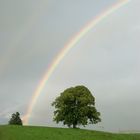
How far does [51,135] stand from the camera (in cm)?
5425

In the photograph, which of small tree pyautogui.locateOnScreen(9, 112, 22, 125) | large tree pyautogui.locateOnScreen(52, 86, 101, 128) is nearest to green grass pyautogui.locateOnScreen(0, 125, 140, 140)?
large tree pyautogui.locateOnScreen(52, 86, 101, 128)

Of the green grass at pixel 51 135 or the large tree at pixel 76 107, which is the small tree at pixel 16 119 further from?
the green grass at pixel 51 135

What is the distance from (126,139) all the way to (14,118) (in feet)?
141

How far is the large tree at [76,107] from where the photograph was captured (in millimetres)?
79312

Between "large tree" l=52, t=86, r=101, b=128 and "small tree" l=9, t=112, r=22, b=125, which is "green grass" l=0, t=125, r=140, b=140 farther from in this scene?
"small tree" l=9, t=112, r=22, b=125

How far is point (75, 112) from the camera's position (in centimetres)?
8006

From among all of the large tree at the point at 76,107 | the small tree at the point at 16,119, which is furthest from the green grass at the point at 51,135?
the small tree at the point at 16,119

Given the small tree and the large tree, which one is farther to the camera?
the small tree

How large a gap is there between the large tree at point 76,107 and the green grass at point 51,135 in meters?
18.3

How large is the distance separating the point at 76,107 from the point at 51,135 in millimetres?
26825

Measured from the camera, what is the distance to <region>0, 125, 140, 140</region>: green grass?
51.4 m

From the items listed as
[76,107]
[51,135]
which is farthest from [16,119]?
[51,135]

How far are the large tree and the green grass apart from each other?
1825cm

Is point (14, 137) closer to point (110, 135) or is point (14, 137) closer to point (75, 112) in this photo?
point (110, 135)
